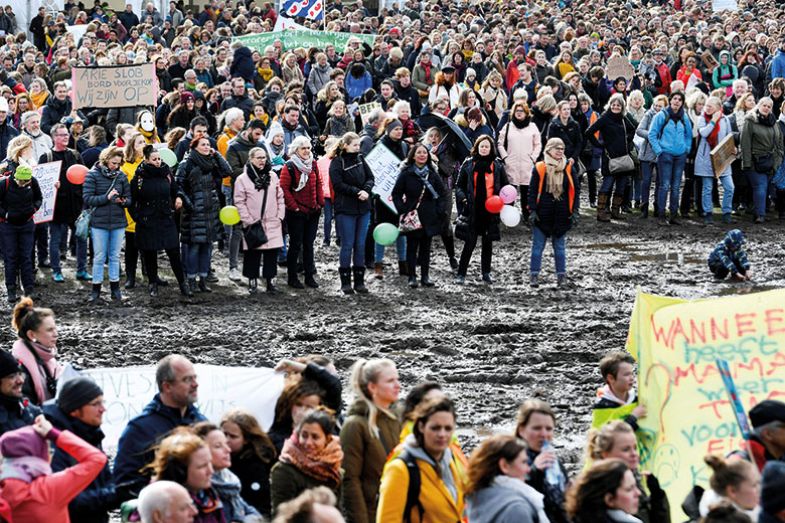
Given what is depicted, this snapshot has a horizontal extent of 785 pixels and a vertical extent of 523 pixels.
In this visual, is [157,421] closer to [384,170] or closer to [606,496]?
[606,496]

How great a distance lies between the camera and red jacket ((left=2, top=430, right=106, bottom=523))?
7.16m

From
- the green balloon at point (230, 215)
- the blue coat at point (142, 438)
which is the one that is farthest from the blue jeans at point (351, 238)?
the blue coat at point (142, 438)

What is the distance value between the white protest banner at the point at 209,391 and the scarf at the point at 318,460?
1.40 metres

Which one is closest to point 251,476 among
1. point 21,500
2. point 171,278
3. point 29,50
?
point 21,500

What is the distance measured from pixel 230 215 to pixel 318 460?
916cm

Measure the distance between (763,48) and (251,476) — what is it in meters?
22.1

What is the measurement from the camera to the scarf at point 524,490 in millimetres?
6977

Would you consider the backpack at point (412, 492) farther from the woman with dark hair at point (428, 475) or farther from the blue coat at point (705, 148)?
the blue coat at point (705, 148)

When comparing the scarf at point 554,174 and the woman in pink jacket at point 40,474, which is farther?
the scarf at point 554,174

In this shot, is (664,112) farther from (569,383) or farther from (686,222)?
(569,383)

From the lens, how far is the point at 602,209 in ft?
68.5

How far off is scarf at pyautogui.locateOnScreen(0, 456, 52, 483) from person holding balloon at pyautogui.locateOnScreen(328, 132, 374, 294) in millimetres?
9432

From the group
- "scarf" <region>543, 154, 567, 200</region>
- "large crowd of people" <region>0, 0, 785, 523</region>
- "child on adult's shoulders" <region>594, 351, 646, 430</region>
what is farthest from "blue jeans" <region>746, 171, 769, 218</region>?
"child on adult's shoulders" <region>594, 351, 646, 430</region>

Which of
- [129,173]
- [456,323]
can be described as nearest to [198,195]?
[129,173]
